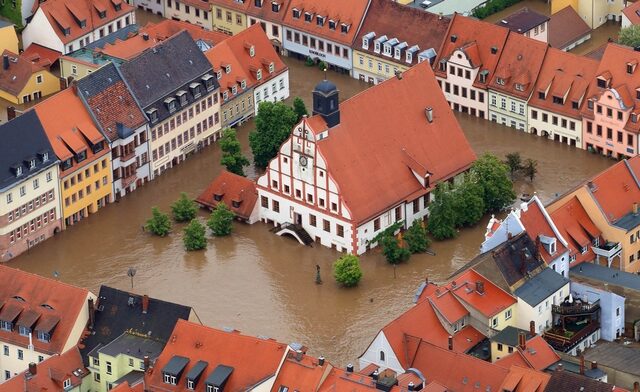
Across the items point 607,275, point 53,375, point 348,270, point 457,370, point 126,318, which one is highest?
point 126,318

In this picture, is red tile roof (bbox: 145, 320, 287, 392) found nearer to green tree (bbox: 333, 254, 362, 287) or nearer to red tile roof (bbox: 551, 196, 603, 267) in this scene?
green tree (bbox: 333, 254, 362, 287)

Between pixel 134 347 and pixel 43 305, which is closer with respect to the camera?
pixel 134 347

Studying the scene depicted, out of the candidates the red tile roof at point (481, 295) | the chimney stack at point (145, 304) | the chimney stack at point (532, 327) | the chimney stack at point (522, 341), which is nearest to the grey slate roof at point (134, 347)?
the chimney stack at point (145, 304)

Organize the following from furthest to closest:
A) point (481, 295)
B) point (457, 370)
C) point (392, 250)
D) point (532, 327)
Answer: point (392, 250) → point (481, 295) → point (532, 327) → point (457, 370)

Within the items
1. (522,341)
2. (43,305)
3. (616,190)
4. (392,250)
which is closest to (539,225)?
(616,190)

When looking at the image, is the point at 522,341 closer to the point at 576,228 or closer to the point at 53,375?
the point at 576,228
